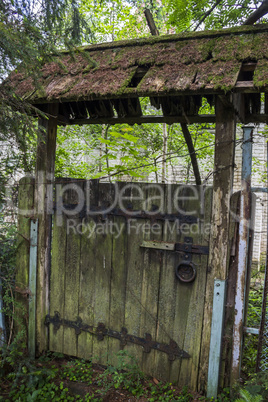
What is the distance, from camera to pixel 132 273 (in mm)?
3137

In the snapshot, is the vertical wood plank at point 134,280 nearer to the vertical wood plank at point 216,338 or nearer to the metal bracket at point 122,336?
the metal bracket at point 122,336

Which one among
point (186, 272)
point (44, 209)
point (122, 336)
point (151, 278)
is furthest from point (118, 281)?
point (44, 209)

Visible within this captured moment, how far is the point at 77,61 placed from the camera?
3271 millimetres

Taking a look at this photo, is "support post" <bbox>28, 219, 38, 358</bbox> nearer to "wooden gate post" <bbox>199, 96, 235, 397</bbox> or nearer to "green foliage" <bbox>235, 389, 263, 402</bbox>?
"wooden gate post" <bbox>199, 96, 235, 397</bbox>

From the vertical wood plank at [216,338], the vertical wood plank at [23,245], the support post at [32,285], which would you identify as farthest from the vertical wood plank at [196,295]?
the vertical wood plank at [23,245]

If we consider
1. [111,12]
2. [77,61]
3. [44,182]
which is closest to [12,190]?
[44,182]

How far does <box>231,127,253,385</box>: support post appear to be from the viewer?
2672 mm

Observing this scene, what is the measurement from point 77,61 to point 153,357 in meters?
3.10

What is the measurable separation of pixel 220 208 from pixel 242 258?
472mm

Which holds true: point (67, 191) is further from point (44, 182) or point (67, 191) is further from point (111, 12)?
point (111, 12)

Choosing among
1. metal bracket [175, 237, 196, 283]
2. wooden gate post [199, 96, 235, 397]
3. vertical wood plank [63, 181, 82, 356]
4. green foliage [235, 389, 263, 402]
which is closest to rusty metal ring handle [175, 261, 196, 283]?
metal bracket [175, 237, 196, 283]

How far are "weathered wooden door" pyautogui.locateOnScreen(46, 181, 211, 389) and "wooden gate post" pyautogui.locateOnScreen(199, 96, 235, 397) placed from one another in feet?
0.25

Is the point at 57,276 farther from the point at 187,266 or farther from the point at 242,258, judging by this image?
the point at 242,258

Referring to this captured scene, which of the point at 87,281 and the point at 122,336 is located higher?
the point at 87,281
